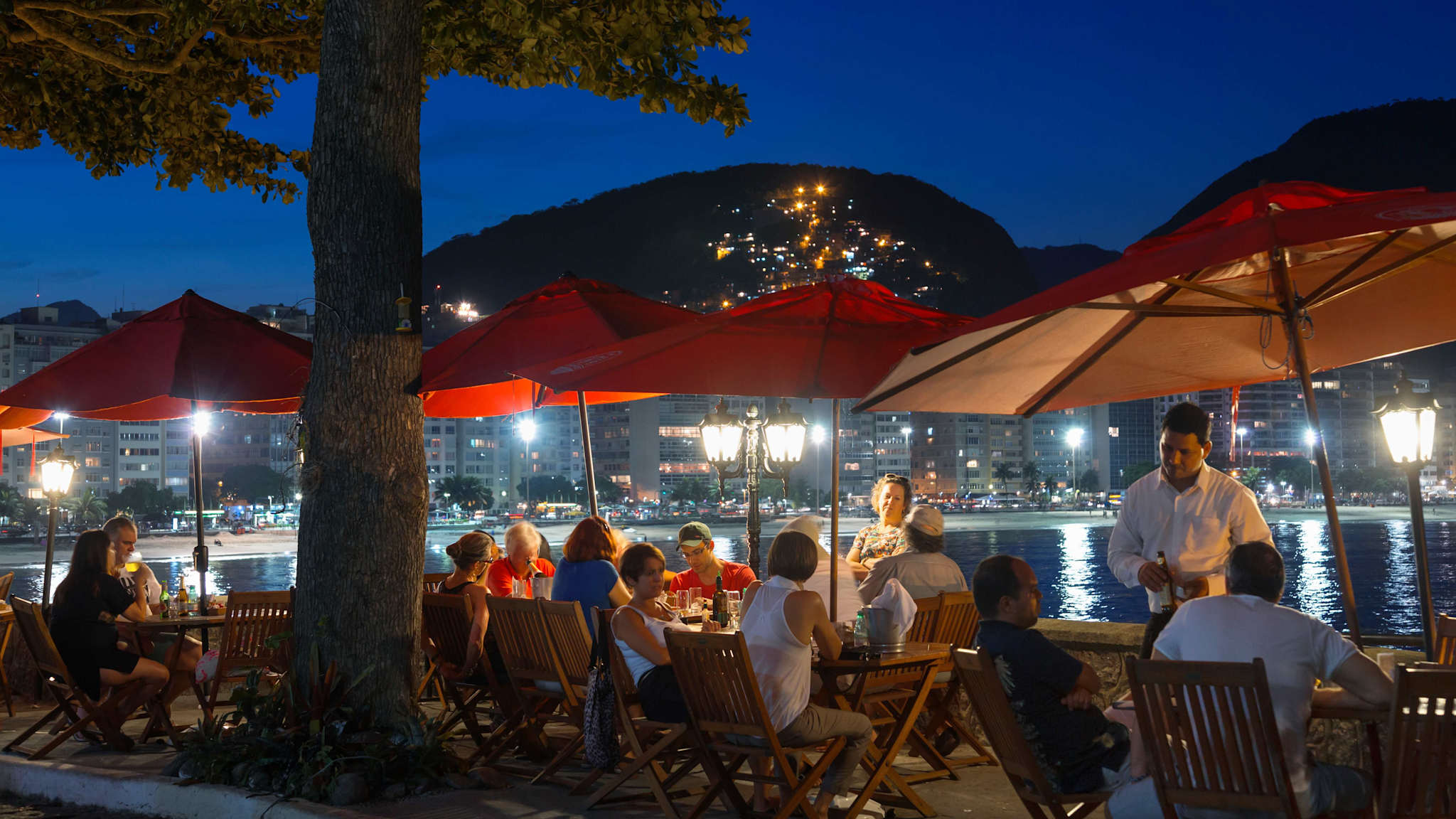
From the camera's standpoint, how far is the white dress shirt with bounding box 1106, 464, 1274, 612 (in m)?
4.68

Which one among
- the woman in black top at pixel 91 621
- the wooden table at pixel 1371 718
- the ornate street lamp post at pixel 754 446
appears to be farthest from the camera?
the ornate street lamp post at pixel 754 446

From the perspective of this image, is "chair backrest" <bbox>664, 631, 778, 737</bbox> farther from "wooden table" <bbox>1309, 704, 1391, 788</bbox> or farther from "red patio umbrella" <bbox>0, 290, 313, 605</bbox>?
"red patio umbrella" <bbox>0, 290, 313, 605</bbox>

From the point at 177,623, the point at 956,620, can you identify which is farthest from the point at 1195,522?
the point at 177,623

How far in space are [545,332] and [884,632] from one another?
122 inches

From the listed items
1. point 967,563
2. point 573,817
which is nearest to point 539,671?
point 573,817

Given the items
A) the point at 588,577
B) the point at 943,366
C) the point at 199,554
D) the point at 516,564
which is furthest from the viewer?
the point at 199,554

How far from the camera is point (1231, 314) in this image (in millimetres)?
4637

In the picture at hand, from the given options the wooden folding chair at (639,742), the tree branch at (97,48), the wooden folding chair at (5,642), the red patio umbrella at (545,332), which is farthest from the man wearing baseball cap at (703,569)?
the tree branch at (97,48)

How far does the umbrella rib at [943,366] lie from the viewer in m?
4.79

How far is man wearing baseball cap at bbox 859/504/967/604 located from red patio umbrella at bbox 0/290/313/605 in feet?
12.2

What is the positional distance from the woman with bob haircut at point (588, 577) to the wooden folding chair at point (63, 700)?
8.07 ft

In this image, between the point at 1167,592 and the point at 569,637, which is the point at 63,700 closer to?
the point at 569,637

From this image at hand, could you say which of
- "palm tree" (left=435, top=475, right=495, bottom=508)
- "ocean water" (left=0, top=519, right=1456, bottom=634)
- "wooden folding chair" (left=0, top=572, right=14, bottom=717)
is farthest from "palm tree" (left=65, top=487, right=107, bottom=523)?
"wooden folding chair" (left=0, top=572, right=14, bottom=717)

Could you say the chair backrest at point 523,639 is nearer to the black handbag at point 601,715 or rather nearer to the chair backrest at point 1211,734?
the black handbag at point 601,715
